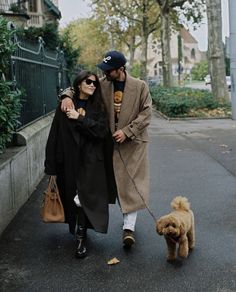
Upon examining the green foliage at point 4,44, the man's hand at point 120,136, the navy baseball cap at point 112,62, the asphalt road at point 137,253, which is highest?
the green foliage at point 4,44

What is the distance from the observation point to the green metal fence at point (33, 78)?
7402 millimetres

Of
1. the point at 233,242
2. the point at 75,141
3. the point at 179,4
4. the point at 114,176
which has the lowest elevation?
the point at 233,242

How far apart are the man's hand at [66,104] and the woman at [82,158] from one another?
54mm

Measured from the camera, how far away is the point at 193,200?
21.6ft

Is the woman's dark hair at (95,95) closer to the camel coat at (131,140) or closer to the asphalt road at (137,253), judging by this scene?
the camel coat at (131,140)

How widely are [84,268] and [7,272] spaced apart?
64 centimetres

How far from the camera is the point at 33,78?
8.76 meters

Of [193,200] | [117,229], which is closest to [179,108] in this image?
[193,200]

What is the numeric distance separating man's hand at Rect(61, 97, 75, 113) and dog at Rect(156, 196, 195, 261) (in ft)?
4.10

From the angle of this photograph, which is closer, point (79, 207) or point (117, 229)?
point (79, 207)

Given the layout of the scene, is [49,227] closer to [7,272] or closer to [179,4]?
[7,272]

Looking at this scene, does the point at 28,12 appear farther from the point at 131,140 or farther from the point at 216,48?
the point at 131,140

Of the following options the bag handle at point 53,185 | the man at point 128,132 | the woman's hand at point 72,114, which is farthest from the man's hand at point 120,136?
the bag handle at point 53,185

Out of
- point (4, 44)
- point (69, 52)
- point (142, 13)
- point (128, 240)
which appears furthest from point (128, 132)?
point (142, 13)
